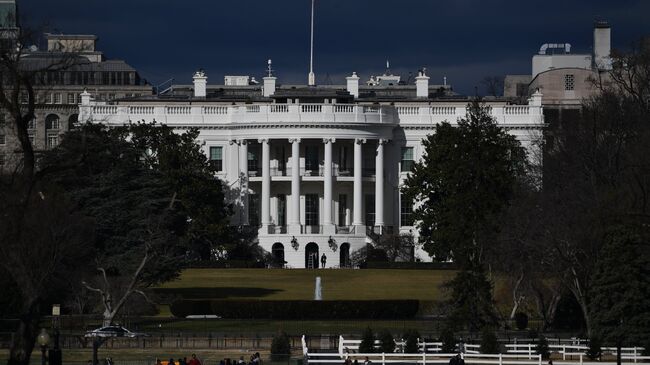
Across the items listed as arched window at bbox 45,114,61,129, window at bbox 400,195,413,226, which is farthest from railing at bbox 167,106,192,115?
arched window at bbox 45,114,61,129

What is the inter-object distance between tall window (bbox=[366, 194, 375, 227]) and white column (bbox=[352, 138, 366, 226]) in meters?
1.47

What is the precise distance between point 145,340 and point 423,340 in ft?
37.0

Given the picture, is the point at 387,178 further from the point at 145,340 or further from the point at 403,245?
the point at 145,340

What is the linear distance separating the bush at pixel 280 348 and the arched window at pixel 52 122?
113m

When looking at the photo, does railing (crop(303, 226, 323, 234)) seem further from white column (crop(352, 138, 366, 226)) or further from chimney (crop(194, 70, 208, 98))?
chimney (crop(194, 70, 208, 98))

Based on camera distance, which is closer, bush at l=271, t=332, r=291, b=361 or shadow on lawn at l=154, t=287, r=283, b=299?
bush at l=271, t=332, r=291, b=361

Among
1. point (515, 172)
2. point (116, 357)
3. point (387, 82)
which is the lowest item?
point (116, 357)

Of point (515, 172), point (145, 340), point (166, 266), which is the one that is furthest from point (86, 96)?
point (145, 340)

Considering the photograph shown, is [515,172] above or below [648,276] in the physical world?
above

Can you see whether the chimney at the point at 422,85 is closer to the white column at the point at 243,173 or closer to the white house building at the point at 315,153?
the white house building at the point at 315,153

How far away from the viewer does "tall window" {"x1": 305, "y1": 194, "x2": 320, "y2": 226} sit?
462ft

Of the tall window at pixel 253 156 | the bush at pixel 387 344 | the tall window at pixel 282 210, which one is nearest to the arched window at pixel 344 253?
the tall window at pixel 282 210

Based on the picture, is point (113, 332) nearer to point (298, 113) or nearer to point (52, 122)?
point (298, 113)

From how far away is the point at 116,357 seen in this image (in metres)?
74.2
